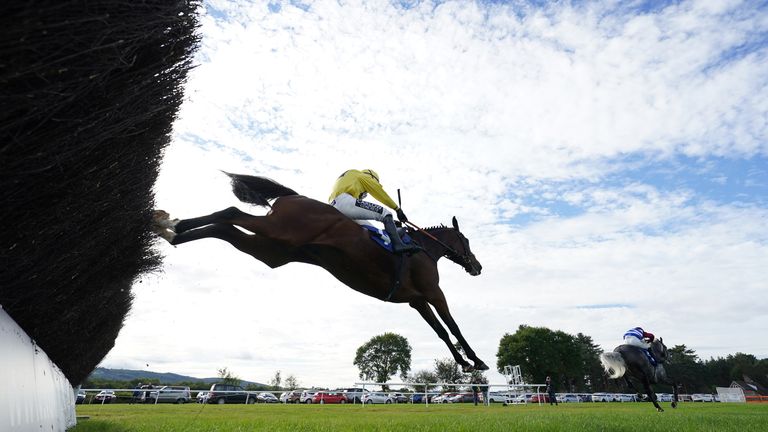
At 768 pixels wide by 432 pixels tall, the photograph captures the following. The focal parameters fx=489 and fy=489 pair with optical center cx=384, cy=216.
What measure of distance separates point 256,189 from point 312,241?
121 centimetres

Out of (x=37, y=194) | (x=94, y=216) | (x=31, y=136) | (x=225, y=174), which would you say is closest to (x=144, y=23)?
(x=31, y=136)

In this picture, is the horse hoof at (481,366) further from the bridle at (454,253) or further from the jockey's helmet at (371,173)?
the jockey's helmet at (371,173)

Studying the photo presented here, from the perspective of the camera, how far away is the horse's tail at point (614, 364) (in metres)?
16.8

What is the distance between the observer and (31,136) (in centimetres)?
227

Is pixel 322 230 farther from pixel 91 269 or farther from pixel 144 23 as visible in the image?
pixel 144 23

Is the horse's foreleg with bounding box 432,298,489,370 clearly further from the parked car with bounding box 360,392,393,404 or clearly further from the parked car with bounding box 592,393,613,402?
the parked car with bounding box 592,393,613,402

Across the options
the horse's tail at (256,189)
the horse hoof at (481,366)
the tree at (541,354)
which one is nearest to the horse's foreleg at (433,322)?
the horse hoof at (481,366)

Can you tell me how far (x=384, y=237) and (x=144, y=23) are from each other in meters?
4.48

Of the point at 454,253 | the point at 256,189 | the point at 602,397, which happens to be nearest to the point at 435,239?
the point at 454,253

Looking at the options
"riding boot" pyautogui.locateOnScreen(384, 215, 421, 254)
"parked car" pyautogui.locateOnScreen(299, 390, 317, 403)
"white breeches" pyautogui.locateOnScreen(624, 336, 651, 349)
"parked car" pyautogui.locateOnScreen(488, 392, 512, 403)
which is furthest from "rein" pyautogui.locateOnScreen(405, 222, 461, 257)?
"parked car" pyautogui.locateOnScreen(299, 390, 317, 403)

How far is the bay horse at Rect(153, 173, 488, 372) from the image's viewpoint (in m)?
5.77

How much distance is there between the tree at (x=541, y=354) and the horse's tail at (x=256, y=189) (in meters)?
85.3

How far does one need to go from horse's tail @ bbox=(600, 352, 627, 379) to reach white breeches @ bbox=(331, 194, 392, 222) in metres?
13.8

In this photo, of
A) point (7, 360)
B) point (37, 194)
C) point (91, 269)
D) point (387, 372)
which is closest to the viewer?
point (37, 194)
